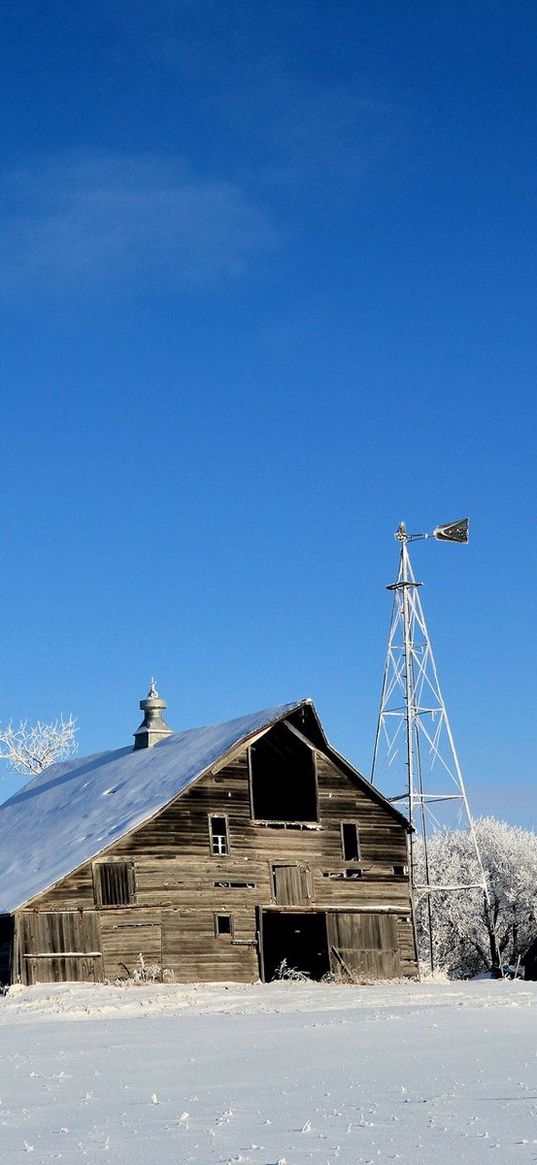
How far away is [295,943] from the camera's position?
148ft

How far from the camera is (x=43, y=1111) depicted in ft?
43.0

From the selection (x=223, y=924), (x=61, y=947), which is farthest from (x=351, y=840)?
(x=61, y=947)

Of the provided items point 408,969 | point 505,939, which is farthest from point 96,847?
point 505,939

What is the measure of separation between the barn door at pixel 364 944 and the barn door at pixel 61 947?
770 centimetres

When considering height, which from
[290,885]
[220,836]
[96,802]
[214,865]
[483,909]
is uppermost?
[96,802]

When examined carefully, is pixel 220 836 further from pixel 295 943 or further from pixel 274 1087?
pixel 274 1087

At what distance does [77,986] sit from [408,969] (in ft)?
38.1

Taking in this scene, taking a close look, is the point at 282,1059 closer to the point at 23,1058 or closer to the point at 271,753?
the point at 23,1058

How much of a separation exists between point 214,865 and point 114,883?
3291 millimetres

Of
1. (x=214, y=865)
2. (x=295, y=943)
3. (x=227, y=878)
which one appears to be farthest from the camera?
(x=295, y=943)

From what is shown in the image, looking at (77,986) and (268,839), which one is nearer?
(77,986)

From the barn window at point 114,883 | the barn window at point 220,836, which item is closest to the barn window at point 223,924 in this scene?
the barn window at point 220,836

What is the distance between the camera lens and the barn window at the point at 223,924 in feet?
127

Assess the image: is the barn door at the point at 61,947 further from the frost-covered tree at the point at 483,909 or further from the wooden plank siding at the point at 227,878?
the frost-covered tree at the point at 483,909
